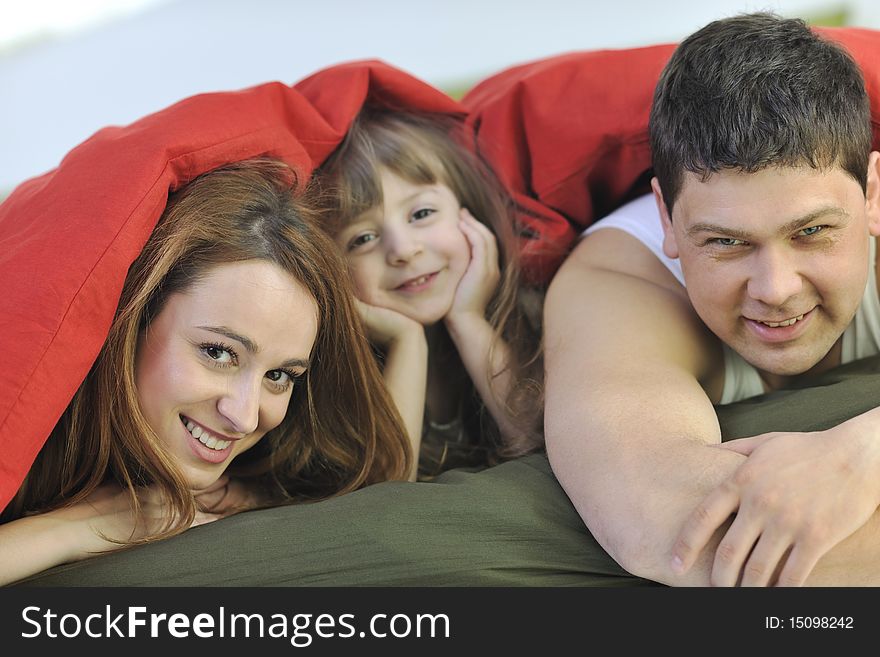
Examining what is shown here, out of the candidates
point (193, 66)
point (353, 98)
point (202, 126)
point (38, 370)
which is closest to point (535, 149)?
point (353, 98)

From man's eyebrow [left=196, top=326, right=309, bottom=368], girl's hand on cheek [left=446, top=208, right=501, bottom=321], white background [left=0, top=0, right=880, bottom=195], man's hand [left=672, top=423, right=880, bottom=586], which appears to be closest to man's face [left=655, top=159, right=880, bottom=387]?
man's hand [left=672, top=423, right=880, bottom=586]

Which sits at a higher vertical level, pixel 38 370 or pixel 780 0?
pixel 780 0

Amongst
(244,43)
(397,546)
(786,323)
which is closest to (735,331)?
(786,323)

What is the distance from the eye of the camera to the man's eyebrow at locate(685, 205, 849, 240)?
997mm

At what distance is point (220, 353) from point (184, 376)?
45 millimetres

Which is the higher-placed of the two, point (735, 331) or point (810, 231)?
point (810, 231)

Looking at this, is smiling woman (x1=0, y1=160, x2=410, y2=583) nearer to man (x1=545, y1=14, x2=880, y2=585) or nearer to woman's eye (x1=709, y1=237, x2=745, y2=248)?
man (x1=545, y1=14, x2=880, y2=585)

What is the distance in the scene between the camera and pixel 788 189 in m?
0.99

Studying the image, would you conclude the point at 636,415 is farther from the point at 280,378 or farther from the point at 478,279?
the point at 478,279

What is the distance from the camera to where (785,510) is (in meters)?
0.81

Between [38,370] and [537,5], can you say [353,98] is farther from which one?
[537,5]

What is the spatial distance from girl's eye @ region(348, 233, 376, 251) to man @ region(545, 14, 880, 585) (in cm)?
30
